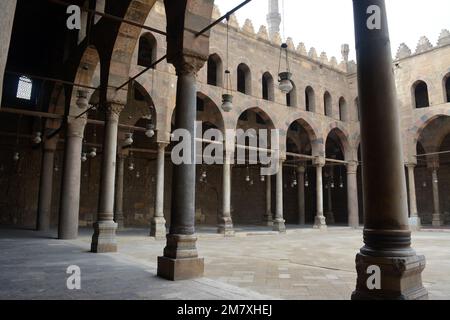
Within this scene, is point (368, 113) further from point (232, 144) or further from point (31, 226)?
point (31, 226)

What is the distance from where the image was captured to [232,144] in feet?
54.2

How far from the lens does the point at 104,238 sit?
8648 millimetres

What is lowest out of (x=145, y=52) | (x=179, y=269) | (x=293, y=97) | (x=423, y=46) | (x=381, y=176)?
(x=179, y=269)

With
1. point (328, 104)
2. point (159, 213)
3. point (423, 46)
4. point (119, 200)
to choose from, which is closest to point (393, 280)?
point (159, 213)

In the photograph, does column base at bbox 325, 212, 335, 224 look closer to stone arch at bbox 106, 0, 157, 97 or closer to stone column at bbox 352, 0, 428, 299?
stone arch at bbox 106, 0, 157, 97

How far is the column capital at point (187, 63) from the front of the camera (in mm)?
6208

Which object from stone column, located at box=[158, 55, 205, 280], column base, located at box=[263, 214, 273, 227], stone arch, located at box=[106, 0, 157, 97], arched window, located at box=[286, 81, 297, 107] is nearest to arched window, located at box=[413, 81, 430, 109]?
arched window, located at box=[286, 81, 297, 107]

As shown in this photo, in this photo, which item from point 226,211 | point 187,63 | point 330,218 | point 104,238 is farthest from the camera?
point 330,218

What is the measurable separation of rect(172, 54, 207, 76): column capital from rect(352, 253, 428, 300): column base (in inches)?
166

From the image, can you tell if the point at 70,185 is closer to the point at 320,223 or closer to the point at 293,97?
the point at 293,97

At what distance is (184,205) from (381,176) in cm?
325

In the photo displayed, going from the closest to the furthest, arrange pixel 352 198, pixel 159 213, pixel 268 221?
1. pixel 159 213
2. pixel 352 198
3. pixel 268 221

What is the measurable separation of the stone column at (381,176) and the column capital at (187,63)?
3050 mm
